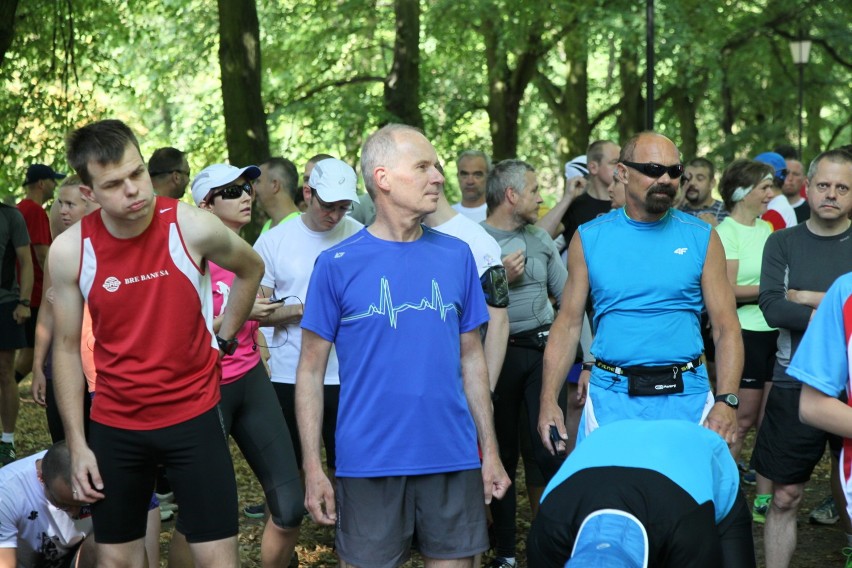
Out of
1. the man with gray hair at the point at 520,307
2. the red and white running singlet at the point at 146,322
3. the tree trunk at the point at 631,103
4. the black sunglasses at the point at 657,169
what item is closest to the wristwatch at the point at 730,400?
the black sunglasses at the point at 657,169

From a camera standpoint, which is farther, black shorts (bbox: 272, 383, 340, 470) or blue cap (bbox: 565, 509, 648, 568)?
black shorts (bbox: 272, 383, 340, 470)

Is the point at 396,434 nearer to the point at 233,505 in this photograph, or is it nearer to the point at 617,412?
the point at 233,505

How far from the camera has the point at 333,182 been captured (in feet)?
19.7

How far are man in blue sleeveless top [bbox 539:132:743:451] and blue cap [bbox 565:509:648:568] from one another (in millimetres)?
1988

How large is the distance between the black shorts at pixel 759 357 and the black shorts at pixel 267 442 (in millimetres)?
3398

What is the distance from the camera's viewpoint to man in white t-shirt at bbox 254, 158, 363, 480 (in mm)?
6027

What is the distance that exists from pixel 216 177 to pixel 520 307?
192cm

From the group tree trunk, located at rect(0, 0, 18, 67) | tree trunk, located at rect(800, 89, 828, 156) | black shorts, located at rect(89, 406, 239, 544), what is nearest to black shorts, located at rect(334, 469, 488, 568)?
black shorts, located at rect(89, 406, 239, 544)

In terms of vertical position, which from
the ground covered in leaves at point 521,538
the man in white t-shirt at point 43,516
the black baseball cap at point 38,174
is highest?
the black baseball cap at point 38,174

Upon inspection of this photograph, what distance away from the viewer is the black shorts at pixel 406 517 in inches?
166

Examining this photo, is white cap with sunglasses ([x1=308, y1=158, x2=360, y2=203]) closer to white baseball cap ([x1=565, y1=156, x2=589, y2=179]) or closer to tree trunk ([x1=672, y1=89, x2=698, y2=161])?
white baseball cap ([x1=565, y1=156, x2=589, y2=179])

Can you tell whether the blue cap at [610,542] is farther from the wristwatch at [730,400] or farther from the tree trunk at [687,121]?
the tree trunk at [687,121]

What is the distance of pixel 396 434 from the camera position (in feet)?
13.8

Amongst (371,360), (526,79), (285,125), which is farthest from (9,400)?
(526,79)
